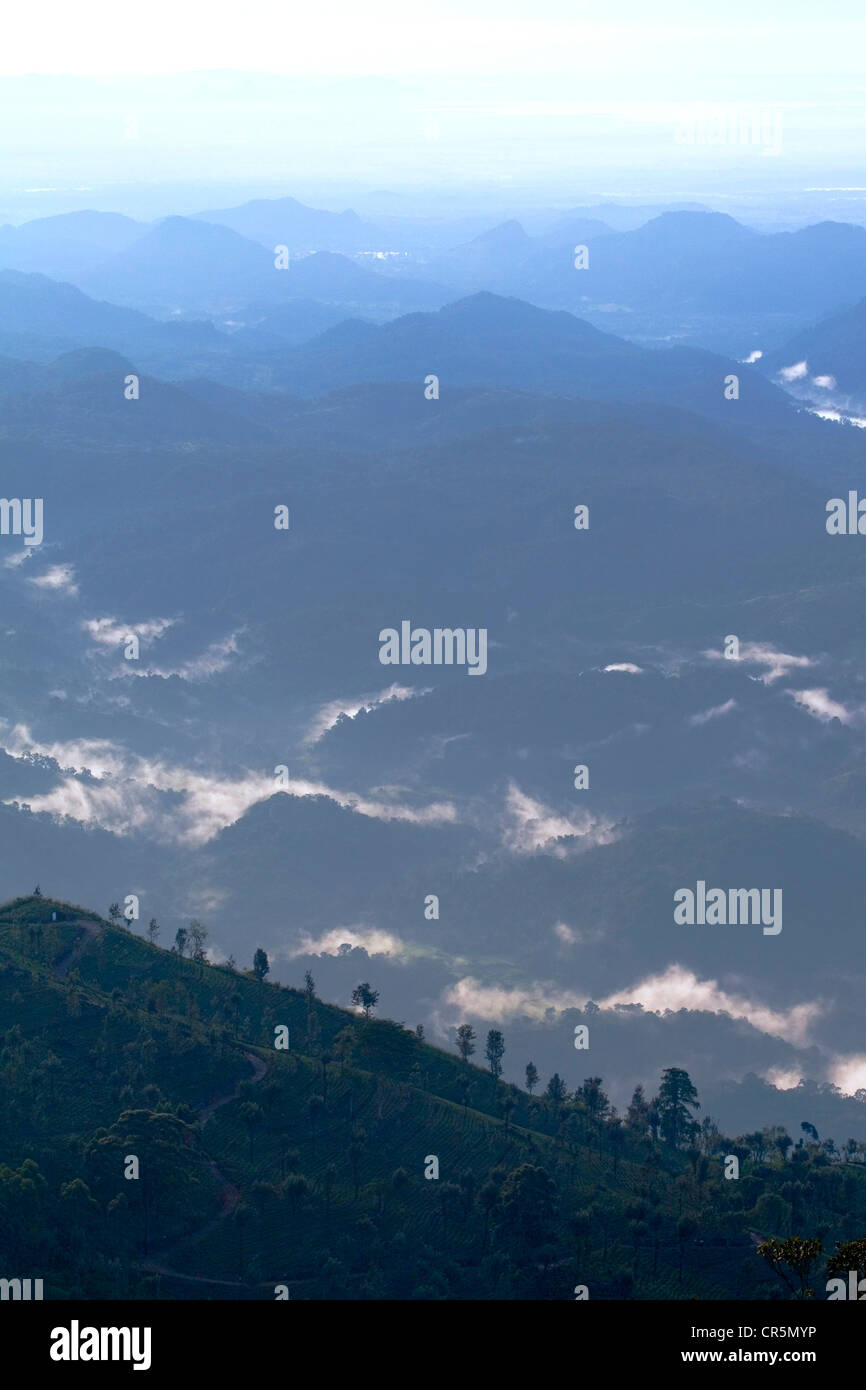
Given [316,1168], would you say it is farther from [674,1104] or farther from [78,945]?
[674,1104]

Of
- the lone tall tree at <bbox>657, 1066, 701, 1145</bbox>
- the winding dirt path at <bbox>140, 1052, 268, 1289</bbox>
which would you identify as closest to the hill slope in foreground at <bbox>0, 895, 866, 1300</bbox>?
the winding dirt path at <bbox>140, 1052, 268, 1289</bbox>

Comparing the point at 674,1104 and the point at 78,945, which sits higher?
the point at 78,945

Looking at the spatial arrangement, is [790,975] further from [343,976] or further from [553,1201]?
[553,1201]

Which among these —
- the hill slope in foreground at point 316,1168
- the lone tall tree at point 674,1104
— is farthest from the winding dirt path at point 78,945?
the lone tall tree at point 674,1104

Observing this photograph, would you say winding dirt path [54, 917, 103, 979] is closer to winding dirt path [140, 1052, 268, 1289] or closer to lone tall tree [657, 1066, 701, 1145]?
winding dirt path [140, 1052, 268, 1289]

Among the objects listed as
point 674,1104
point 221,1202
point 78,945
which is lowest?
point 221,1202

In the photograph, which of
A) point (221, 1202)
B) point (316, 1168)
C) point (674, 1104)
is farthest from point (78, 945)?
point (674, 1104)

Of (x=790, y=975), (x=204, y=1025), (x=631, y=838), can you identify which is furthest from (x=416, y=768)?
(x=204, y=1025)

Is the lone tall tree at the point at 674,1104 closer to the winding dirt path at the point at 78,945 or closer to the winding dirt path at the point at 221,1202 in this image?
the winding dirt path at the point at 221,1202
